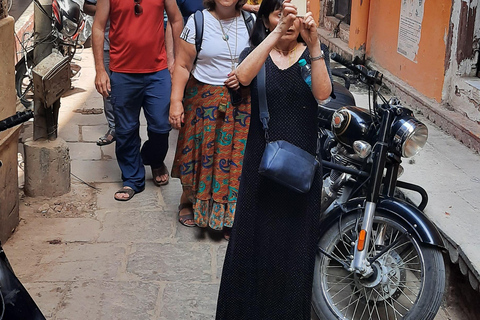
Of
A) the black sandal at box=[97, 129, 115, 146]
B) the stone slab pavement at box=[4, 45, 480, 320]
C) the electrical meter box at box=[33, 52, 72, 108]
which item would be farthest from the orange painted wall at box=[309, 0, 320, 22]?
the electrical meter box at box=[33, 52, 72, 108]

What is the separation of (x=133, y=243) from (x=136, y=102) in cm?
113

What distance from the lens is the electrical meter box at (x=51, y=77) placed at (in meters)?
4.92

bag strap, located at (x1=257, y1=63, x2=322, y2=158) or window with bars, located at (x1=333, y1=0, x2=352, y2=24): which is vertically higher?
bag strap, located at (x1=257, y1=63, x2=322, y2=158)

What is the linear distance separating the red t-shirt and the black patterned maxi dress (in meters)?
2.06

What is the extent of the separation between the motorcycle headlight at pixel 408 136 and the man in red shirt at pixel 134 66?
7.15 ft

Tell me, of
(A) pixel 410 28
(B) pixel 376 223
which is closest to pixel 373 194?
(B) pixel 376 223

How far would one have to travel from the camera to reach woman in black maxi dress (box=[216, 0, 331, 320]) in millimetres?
3012

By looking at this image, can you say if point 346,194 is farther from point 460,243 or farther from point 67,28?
point 67,28

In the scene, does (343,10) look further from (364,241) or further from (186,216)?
(364,241)

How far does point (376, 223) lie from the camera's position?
11.8ft

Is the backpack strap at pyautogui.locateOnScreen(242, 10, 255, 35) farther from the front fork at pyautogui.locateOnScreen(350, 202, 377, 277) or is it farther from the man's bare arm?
the front fork at pyautogui.locateOnScreen(350, 202, 377, 277)

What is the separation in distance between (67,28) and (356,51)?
3612 mm

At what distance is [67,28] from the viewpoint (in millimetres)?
8320

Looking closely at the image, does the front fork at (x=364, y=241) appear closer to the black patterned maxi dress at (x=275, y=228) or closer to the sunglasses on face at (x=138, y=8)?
the black patterned maxi dress at (x=275, y=228)
